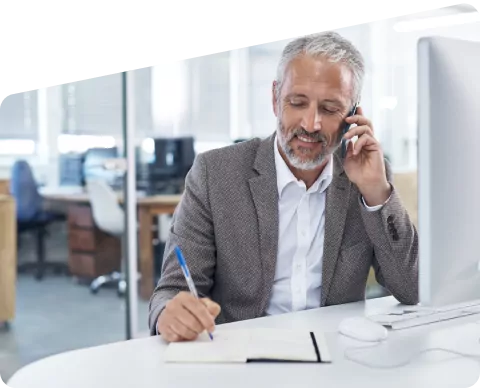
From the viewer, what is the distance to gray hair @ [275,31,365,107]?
5.46 feet

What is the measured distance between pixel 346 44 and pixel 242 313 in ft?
2.41

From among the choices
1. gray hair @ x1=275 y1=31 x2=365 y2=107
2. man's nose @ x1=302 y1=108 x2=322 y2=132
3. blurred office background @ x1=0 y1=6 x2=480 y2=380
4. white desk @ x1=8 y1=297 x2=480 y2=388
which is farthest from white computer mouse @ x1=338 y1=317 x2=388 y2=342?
blurred office background @ x1=0 y1=6 x2=480 y2=380

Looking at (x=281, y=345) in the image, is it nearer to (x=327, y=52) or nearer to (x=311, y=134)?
(x=311, y=134)

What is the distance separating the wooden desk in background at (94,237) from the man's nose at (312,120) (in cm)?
235

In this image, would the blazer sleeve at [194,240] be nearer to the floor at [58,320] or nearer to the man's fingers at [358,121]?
the man's fingers at [358,121]

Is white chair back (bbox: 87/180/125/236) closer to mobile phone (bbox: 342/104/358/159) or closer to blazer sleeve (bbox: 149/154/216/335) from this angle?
blazer sleeve (bbox: 149/154/216/335)

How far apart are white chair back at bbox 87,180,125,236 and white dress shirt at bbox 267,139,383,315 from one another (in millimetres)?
2349

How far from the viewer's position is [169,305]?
1322mm

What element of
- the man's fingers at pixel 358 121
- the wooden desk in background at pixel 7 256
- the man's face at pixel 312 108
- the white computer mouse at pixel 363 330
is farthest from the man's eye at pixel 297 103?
the wooden desk in background at pixel 7 256

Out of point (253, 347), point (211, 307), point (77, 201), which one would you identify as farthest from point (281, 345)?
point (77, 201)

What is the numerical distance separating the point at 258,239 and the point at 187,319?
0.45 m

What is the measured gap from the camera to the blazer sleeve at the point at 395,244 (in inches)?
62.9

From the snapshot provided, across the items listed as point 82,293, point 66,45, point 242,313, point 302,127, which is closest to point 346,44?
point 302,127

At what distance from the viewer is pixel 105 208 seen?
156 inches
